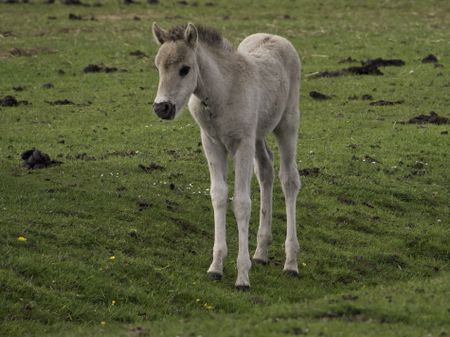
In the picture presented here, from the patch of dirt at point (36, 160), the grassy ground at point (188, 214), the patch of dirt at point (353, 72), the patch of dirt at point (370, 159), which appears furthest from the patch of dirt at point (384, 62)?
the patch of dirt at point (36, 160)

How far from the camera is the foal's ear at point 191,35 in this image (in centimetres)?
1312

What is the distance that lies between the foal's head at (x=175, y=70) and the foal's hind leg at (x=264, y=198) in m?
2.38

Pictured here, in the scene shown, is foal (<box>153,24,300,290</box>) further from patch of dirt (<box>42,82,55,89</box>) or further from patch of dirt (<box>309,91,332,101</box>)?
patch of dirt (<box>42,82,55,89</box>)

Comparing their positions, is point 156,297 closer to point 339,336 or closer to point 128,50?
point 339,336

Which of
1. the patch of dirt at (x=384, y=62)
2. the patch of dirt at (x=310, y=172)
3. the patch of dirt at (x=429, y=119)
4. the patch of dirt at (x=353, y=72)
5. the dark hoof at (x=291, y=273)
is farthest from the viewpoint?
the patch of dirt at (x=384, y=62)

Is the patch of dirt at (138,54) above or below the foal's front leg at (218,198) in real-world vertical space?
below

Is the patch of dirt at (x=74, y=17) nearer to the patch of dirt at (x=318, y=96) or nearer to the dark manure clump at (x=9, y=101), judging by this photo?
the dark manure clump at (x=9, y=101)

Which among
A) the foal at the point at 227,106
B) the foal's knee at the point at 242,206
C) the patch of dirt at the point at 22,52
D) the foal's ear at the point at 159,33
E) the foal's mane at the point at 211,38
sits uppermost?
the foal's ear at the point at 159,33

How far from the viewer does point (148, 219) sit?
16.1 metres

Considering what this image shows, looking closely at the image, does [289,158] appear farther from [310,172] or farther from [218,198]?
[310,172]

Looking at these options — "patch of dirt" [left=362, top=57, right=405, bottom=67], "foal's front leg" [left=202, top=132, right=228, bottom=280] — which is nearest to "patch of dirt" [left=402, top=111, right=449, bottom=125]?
"patch of dirt" [left=362, top=57, right=405, bottom=67]

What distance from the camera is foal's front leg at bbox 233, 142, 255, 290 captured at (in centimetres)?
1363

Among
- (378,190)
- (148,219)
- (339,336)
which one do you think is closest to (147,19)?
(378,190)

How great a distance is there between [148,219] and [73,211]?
1.16 m
